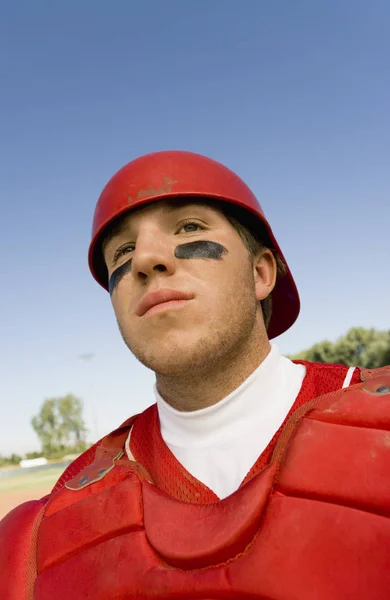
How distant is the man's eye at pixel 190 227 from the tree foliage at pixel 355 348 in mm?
34759

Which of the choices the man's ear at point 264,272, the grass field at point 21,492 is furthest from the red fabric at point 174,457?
the grass field at point 21,492

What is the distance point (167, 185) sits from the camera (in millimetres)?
2172

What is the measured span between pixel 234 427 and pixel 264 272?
2.76 ft

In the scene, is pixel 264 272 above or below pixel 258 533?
above

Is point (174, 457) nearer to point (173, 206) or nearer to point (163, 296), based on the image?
point (163, 296)

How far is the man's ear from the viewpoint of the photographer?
8.27 ft

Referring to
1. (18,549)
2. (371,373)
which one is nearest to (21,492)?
(18,549)

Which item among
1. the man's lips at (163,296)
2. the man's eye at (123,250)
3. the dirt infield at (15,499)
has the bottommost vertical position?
the dirt infield at (15,499)

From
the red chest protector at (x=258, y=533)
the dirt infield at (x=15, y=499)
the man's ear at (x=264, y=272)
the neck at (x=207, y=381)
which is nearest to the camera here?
the red chest protector at (x=258, y=533)

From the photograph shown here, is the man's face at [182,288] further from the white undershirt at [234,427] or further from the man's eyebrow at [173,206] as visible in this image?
the white undershirt at [234,427]

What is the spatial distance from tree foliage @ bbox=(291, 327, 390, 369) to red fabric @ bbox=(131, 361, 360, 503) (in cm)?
3456

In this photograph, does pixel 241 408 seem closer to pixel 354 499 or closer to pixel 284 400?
pixel 284 400

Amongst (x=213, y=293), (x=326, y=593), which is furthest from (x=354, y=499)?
(x=213, y=293)

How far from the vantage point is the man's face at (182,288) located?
77.9 inches
